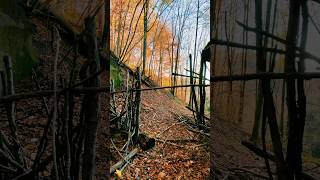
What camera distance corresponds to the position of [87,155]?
4.04 ft

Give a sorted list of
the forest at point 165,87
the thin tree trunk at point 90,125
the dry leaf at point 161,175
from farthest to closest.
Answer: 1. the dry leaf at point 161,175
2. the forest at point 165,87
3. the thin tree trunk at point 90,125

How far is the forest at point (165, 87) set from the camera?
1410 millimetres

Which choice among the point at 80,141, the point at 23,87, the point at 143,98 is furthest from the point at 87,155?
the point at 143,98

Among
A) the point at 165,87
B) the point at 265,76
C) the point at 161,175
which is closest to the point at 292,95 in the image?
the point at 265,76

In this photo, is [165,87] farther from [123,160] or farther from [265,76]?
[123,160]

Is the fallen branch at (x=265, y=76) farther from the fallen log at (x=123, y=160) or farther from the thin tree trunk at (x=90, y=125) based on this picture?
the thin tree trunk at (x=90, y=125)

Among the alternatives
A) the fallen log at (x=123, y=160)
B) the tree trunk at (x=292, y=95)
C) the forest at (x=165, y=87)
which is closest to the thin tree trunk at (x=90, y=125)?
the forest at (x=165, y=87)

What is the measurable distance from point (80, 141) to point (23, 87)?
805 mm

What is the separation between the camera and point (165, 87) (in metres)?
1.58

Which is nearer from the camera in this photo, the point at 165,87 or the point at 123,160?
the point at 165,87

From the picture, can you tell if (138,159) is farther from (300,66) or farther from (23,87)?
(300,66)

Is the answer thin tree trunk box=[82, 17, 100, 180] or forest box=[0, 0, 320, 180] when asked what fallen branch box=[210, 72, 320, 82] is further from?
thin tree trunk box=[82, 17, 100, 180]

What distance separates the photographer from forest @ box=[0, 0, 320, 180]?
4.63 feet

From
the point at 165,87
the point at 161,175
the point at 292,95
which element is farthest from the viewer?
the point at 161,175
